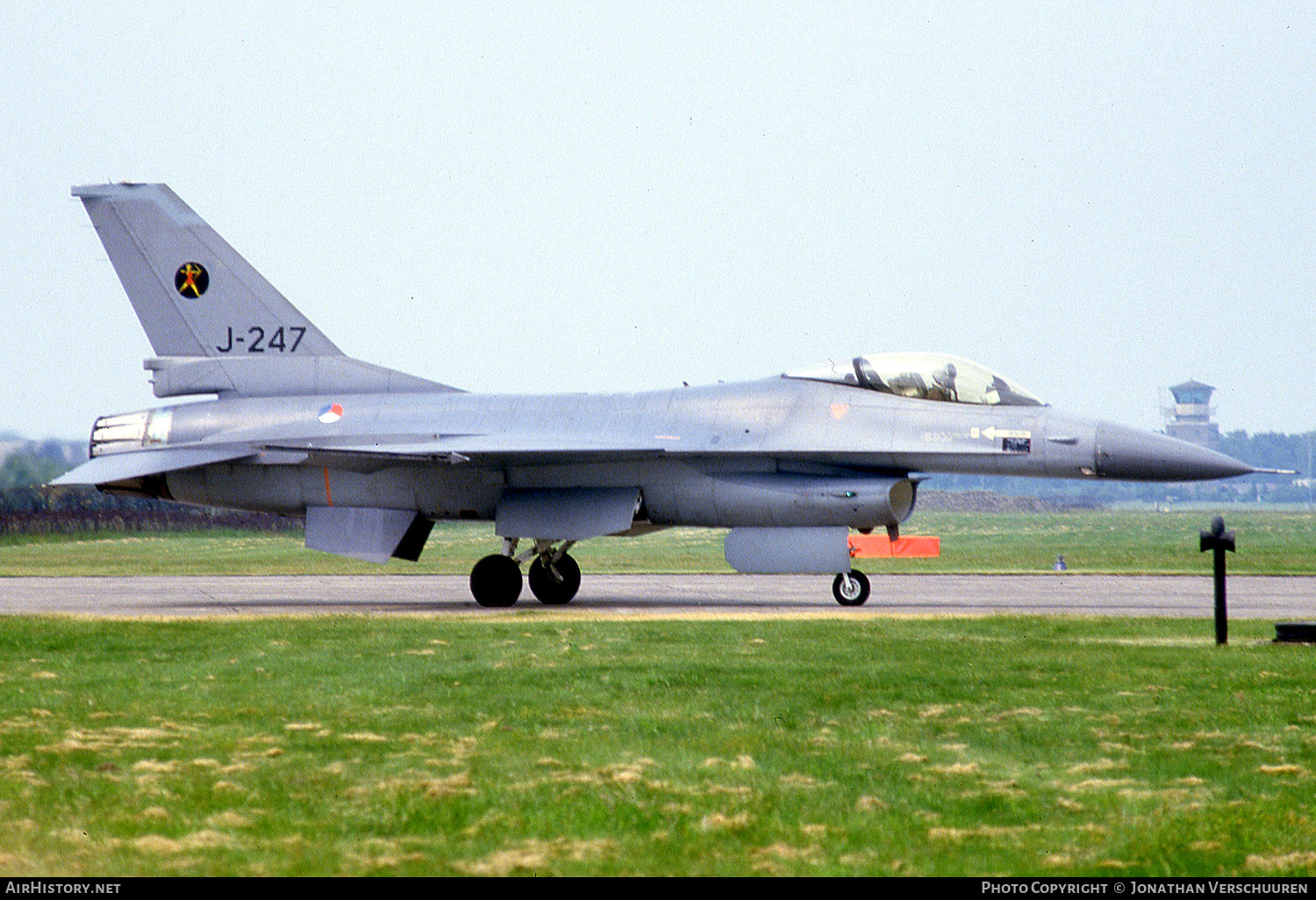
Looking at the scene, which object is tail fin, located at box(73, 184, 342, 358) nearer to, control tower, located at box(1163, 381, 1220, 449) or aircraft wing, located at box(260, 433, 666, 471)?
aircraft wing, located at box(260, 433, 666, 471)

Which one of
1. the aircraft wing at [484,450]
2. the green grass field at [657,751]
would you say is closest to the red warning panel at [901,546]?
the aircraft wing at [484,450]

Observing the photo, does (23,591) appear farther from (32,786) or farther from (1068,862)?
(1068,862)

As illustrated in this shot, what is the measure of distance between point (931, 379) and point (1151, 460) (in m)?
2.61

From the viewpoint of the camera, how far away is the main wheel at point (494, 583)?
1691 cm

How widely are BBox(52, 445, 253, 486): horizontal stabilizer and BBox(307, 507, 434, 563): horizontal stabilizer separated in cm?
128

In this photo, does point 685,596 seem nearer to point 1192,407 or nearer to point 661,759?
point 661,759

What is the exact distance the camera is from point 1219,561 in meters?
11.8

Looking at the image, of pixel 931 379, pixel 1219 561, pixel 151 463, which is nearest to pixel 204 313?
pixel 151 463

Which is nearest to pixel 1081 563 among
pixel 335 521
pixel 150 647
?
pixel 335 521

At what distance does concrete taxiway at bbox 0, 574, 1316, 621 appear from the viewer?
15750 mm

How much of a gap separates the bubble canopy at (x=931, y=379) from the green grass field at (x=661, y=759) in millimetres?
5431

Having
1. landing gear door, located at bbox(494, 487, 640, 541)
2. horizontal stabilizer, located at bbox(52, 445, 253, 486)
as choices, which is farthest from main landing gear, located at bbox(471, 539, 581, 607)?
horizontal stabilizer, located at bbox(52, 445, 253, 486)

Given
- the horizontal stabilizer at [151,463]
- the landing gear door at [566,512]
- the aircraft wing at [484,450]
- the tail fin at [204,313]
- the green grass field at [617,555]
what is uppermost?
the tail fin at [204,313]

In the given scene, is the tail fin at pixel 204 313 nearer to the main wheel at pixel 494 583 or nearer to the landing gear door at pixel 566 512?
the landing gear door at pixel 566 512
